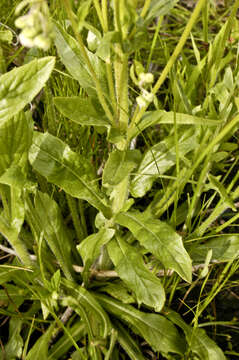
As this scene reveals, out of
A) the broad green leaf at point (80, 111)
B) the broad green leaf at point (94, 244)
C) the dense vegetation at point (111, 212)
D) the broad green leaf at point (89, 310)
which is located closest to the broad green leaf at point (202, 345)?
the dense vegetation at point (111, 212)

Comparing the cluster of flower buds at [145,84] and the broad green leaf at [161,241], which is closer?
the cluster of flower buds at [145,84]

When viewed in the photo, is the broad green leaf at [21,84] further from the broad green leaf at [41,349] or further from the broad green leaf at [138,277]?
the broad green leaf at [41,349]

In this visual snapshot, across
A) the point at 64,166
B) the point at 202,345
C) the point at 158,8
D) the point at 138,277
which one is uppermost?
the point at 158,8

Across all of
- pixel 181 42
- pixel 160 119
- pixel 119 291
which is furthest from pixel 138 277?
pixel 181 42

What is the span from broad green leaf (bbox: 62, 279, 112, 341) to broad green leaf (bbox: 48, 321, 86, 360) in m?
0.05

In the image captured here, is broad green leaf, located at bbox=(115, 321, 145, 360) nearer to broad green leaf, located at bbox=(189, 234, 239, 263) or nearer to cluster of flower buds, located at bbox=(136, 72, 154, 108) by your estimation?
broad green leaf, located at bbox=(189, 234, 239, 263)

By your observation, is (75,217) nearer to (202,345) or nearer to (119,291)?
(119,291)

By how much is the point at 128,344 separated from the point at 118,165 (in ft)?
2.16

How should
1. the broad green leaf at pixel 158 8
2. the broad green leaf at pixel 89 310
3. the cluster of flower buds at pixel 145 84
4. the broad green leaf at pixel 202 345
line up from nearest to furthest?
the cluster of flower buds at pixel 145 84 < the broad green leaf at pixel 158 8 < the broad green leaf at pixel 89 310 < the broad green leaf at pixel 202 345

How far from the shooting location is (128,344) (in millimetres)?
1392

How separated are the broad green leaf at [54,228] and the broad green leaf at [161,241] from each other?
0.77 ft

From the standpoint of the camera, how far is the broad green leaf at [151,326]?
1340 mm

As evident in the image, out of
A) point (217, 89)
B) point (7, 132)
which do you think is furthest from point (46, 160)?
point (217, 89)

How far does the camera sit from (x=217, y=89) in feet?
4.69
